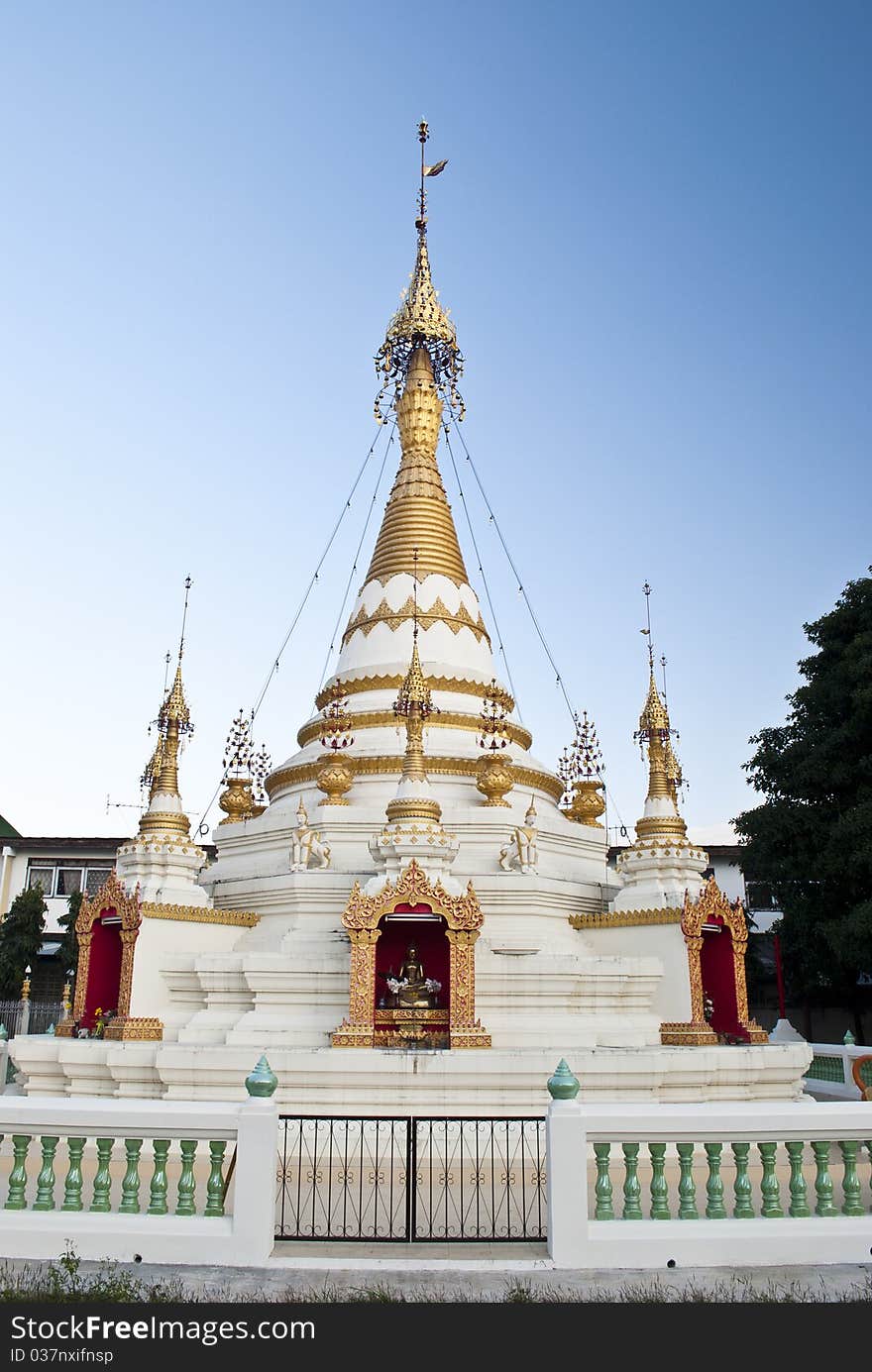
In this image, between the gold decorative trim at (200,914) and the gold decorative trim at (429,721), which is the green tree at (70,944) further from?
the gold decorative trim at (200,914)

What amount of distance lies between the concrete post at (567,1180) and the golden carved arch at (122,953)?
34.4 feet

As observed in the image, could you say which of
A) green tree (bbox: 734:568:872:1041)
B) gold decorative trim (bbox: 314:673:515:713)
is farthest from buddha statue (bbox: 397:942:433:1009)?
green tree (bbox: 734:568:872:1041)

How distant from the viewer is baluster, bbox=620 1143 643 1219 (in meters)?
7.75

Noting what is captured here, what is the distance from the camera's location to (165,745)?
2162cm

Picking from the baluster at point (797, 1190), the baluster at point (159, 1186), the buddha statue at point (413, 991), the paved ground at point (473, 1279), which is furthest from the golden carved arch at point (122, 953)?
the baluster at point (797, 1190)

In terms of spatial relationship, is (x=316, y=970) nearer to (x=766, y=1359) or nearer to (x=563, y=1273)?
(x=563, y=1273)

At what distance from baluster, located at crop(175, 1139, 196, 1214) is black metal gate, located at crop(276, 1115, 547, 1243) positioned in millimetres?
701

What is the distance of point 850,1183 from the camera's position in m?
8.04

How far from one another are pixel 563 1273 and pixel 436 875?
8.87 meters

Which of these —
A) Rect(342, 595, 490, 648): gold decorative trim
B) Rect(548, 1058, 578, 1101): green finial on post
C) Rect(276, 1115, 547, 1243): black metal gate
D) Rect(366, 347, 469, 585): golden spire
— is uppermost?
Rect(366, 347, 469, 585): golden spire

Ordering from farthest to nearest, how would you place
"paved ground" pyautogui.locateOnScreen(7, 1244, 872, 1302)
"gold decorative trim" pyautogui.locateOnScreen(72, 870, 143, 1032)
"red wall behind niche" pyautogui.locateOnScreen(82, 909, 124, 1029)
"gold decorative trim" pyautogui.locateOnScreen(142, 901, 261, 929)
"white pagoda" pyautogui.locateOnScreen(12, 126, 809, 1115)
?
"red wall behind niche" pyautogui.locateOnScreen(82, 909, 124, 1029)
"gold decorative trim" pyautogui.locateOnScreen(142, 901, 261, 929)
"gold decorative trim" pyautogui.locateOnScreen(72, 870, 143, 1032)
"white pagoda" pyautogui.locateOnScreen(12, 126, 809, 1115)
"paved ground" pyautogui.locateOnScreen(7, 1244, 872, 1302)

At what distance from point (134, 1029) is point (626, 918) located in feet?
28.1

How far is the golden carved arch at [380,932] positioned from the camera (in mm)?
14500

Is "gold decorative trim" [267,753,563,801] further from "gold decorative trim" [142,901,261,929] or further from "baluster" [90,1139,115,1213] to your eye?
"baluster" [90,1139,115,1213]
